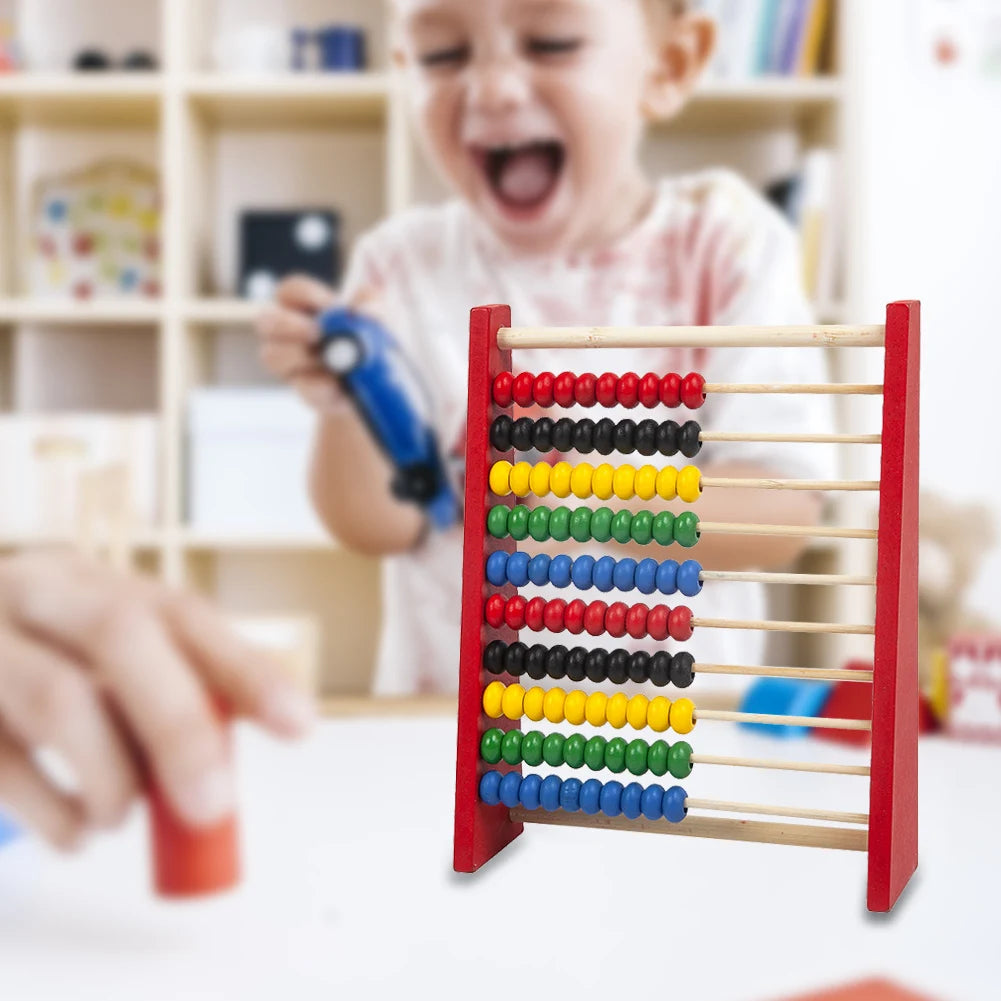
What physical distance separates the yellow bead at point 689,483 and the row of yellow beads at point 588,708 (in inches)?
4.7

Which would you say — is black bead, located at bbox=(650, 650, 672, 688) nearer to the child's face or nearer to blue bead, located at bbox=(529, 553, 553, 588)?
blue bead, located at bbox=(529, 553, 553, 588)

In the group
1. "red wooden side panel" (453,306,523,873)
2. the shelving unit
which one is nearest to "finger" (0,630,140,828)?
"red wooden side panel" (453,306,523,873)

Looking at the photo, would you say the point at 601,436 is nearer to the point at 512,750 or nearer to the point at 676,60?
the point at 512,750

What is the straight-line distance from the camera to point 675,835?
0.73 meters

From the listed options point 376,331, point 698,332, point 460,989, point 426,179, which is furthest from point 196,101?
point 460,989

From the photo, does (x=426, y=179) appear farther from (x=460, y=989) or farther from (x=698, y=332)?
(x=460, y=989)

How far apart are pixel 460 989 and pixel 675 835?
0.24 m

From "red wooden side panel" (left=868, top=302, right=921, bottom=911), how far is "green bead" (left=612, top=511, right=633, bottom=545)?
14 cm

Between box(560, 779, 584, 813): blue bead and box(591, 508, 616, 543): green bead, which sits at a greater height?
box(591, 508, 616, 543): green bead

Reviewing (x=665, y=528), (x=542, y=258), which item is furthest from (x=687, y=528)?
(x=542, y=258)


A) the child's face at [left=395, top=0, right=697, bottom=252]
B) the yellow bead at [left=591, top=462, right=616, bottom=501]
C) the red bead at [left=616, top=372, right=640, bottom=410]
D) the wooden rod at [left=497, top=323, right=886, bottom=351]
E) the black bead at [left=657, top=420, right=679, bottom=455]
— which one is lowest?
the yellow bead at [left=591, top=462, right=616, bottom=501]

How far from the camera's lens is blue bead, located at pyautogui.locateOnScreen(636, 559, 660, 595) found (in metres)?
0.71

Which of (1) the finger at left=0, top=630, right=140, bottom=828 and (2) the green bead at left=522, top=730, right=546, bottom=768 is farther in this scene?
(2) the green bead at left=522, top=730, right=546, bottom=768

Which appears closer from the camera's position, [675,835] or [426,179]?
[675,835]
